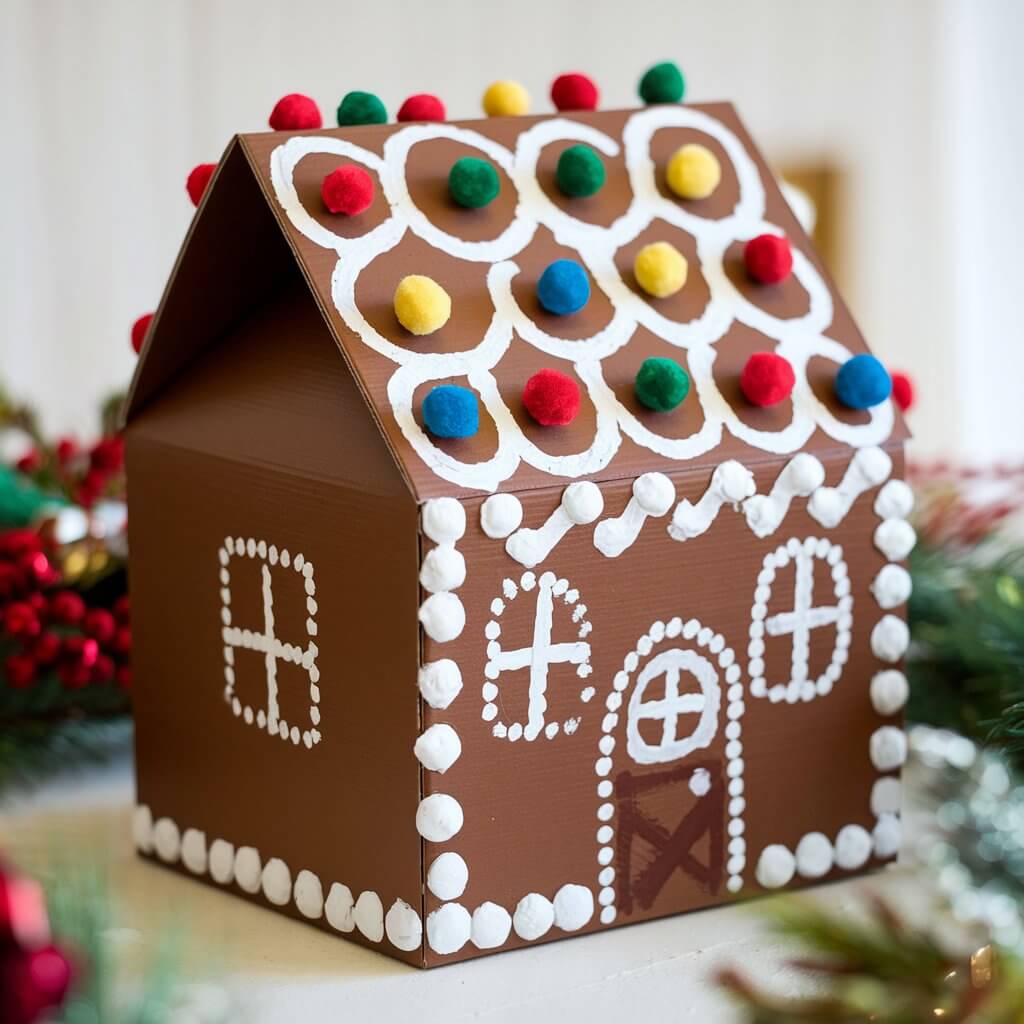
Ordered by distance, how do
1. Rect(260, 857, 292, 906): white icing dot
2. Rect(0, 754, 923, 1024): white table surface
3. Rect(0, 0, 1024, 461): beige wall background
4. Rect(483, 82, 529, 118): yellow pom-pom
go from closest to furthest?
Rect(0, 754, 923, 1024): white table surface < Rect(260, 857, 292, 906): white icing dot < Rect(483, 82, 529, 118): yellow pom-pom < Rect(0, 0, 1024, 461): beige wall background

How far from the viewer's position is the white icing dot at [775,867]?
0.84 metres

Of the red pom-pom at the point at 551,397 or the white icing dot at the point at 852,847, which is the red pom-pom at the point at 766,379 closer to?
the red pom-pom at the point at 551,397

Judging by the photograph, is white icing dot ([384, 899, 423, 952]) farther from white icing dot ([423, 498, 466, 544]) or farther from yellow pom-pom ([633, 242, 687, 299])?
yellow pom-pom ([633, 242, 687, 299])

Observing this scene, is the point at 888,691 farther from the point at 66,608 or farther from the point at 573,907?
the point at 66,608

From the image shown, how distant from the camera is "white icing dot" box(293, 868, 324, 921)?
796 mm

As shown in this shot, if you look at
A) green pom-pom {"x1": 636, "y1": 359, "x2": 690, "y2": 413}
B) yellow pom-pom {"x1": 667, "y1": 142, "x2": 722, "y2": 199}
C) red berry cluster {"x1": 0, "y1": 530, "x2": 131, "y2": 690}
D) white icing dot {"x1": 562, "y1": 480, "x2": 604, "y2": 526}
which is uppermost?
yellow pom-pom {"x1": 667, "y1": 142, "x2": 722, "y2": 199}

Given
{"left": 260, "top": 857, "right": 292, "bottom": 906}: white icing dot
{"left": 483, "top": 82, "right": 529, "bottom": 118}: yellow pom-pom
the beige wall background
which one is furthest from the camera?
the beige wall background

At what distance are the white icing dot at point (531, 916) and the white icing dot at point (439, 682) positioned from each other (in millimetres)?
118

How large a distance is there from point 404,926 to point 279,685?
0.45ft

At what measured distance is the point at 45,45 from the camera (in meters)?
1.75

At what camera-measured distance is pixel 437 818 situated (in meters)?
0.73

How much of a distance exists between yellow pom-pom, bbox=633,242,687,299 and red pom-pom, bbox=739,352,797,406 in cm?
6

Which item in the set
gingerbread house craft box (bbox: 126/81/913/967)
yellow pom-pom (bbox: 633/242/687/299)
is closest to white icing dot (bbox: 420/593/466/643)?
gingerbread house craft box (bbox: 126/81/913/967)

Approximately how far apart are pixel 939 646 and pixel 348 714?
39 cm
